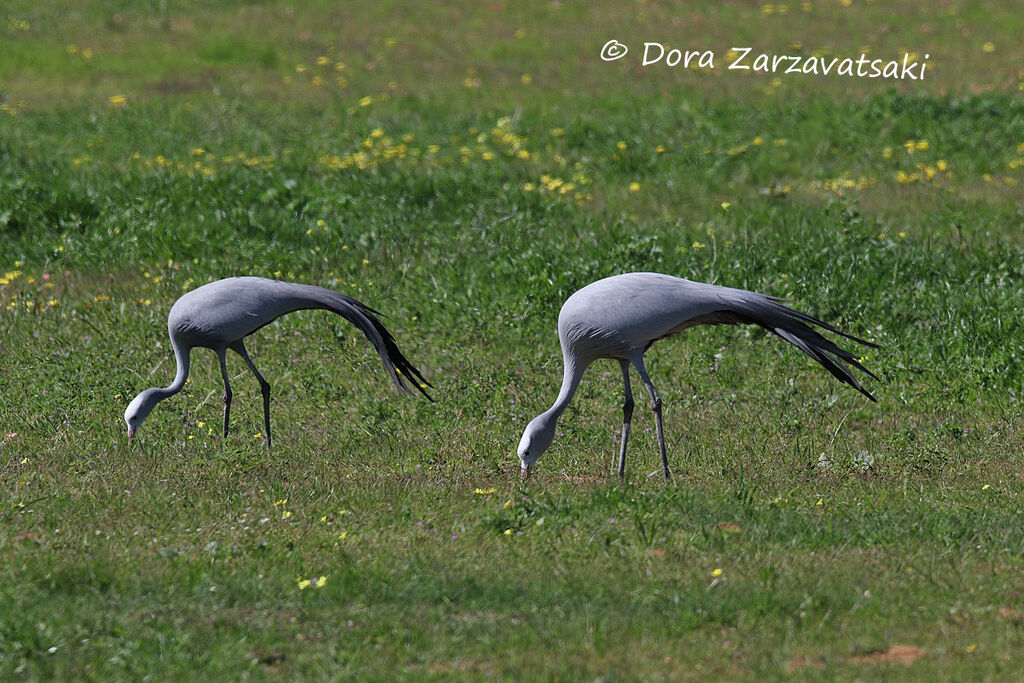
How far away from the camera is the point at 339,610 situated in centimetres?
593

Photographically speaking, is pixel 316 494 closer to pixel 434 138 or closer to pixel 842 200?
pixel 842 200

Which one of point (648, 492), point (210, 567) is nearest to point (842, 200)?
point (648, 492)

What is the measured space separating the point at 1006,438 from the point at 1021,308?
6.89ft

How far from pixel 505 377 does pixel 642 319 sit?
2.33 meters

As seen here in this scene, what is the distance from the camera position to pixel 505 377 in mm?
9609

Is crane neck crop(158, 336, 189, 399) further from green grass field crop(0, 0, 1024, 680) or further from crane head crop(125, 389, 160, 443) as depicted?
green grass field crop(0, 0, 1024, 680)

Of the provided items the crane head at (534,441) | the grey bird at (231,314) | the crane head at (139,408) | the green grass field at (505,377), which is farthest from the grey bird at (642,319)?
the crane head at (139,408)

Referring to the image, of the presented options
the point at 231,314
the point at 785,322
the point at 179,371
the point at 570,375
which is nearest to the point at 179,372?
the point at 179,371

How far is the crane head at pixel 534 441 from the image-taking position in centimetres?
750

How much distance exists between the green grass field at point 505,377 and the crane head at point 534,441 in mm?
192

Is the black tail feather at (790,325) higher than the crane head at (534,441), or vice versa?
the black tail feather at (790,325)

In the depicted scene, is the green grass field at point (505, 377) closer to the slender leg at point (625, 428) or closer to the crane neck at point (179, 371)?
the slender leg at point (625, 428)

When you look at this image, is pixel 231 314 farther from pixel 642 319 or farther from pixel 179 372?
pixel 642 319

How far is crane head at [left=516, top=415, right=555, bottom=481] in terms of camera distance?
7.50 metres
